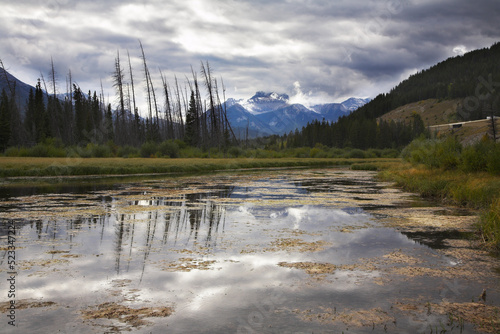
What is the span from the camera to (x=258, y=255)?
988cm

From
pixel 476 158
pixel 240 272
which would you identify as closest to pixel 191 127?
pixel 476 158

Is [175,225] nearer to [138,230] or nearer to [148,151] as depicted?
[138,230]

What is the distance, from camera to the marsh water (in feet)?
19.8

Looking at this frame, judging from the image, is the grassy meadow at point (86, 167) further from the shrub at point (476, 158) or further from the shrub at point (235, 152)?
the shrub at point (476, 158)

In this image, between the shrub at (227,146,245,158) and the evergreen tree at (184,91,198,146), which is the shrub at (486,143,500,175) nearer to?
the shrub at (227,146,245,158)

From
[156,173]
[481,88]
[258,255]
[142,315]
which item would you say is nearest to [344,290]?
[258,255]

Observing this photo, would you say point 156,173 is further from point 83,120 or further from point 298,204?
point 83,120

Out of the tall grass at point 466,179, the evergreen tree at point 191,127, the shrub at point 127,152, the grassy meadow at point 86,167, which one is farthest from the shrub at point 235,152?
the tall grass at point 466,179

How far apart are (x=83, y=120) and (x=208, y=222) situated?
83207 millimetres

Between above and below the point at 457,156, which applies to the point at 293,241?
below

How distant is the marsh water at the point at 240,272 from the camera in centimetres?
604

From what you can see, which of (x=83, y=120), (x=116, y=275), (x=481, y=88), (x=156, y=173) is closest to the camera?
(x=116, y=275)

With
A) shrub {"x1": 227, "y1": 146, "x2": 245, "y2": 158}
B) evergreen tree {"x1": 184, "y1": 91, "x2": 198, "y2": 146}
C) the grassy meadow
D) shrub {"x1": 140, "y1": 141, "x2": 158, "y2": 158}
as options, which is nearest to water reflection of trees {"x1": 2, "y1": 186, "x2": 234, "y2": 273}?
the grassy meadow

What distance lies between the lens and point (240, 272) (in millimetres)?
8453
